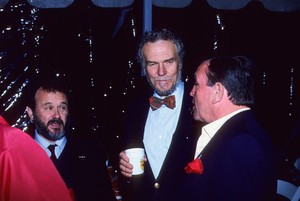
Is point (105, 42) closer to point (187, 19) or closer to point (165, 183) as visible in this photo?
point (187, 19)

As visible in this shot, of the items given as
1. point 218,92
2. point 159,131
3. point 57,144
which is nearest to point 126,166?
point 159,131

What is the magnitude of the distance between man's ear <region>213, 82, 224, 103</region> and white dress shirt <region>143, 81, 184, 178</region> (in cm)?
77

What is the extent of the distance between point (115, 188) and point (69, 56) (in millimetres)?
3116

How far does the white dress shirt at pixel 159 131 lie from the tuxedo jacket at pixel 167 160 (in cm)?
7

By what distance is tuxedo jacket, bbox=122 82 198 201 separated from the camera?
237cm

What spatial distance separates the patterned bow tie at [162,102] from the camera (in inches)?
103

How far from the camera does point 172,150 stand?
2.40m

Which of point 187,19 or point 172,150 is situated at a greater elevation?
point 187,19

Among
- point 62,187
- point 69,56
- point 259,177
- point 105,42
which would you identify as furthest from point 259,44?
point 62,187

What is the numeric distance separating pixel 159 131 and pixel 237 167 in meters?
1.17

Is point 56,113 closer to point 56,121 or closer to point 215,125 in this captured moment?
point 56,121

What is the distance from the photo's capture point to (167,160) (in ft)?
7.89

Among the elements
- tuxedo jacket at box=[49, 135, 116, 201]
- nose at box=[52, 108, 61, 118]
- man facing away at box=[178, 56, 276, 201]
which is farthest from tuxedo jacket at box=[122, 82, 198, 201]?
nose at box=[52, 108, 61, 118]

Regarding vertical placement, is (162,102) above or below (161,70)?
below
